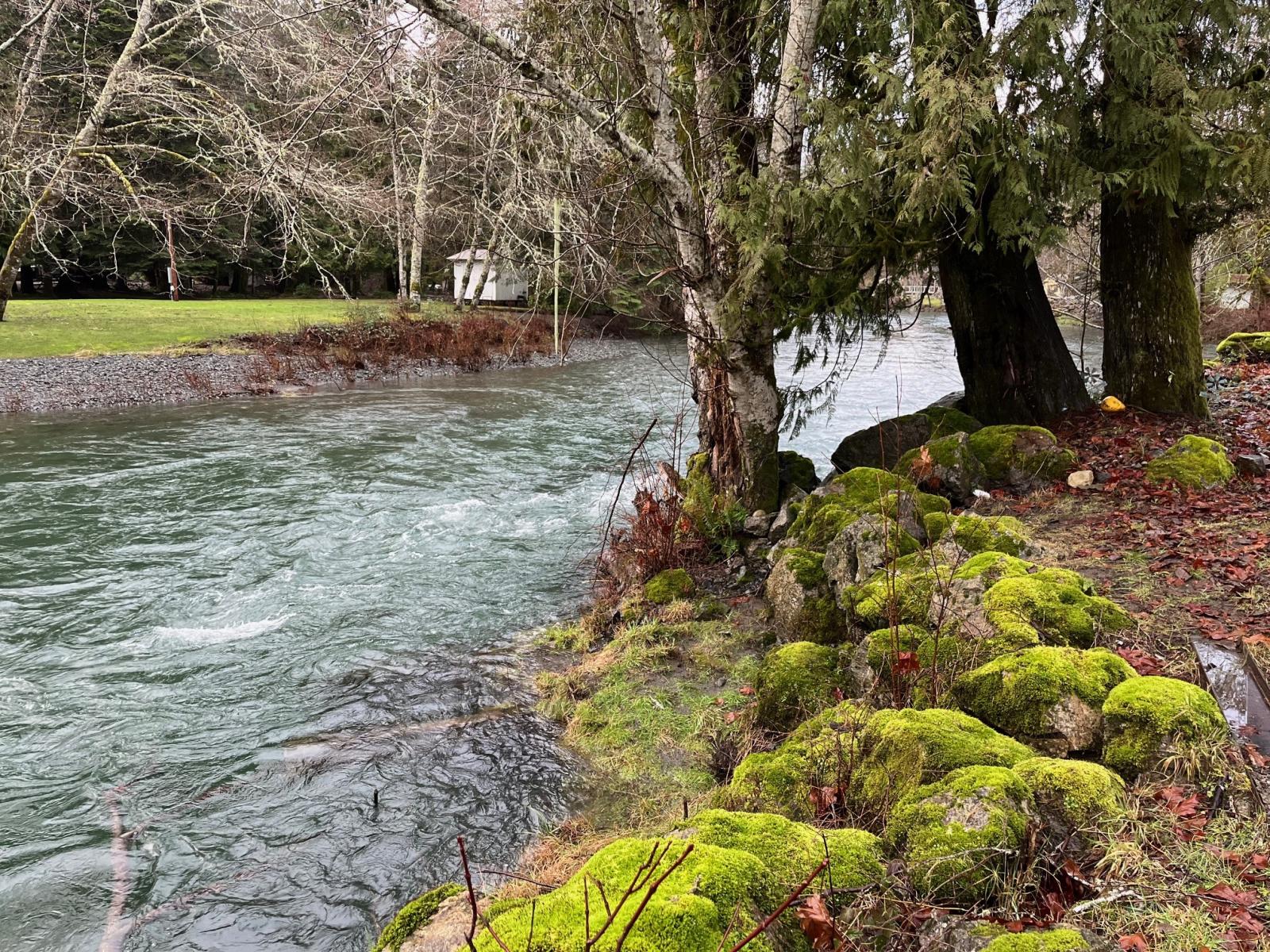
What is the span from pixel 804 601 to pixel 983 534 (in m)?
1.36

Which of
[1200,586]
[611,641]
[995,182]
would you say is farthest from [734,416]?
[1200,586]

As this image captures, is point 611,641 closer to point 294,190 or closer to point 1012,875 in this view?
point 1012,875

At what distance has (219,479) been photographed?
11.4 metres

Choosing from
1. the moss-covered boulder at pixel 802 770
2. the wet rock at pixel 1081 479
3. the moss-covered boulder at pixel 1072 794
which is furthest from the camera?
the wet rock at pixel 1081 479

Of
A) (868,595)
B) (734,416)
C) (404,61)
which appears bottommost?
(868,595)

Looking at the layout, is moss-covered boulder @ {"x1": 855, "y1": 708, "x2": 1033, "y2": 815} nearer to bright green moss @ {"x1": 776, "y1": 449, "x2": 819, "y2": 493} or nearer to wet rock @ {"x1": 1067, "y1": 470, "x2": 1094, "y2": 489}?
wet rock @ {"x1": 1067, "y1": 470, "x2": 1094, "y2": 489}

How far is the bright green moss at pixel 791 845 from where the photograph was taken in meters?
2.54

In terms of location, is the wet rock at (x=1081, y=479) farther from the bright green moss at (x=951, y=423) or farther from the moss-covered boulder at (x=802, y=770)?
the moss-covered boulder at (x=802, y=770)

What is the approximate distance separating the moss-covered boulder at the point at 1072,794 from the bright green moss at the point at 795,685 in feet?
5.43

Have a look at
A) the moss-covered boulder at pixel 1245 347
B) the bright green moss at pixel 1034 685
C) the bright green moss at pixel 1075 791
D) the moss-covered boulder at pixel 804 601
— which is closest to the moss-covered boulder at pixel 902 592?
the moss-covered boulder at pixel 804 601

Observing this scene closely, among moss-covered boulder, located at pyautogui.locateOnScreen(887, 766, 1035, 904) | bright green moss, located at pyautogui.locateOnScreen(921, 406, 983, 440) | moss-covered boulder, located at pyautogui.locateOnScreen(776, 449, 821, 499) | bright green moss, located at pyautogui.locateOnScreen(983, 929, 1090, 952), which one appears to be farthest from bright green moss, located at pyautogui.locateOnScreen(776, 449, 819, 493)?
bright green moss, located at pyautogui.locateOnScreen(983, 929, 1090, 952)

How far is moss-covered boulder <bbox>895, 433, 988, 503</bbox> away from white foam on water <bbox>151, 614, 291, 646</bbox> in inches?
233

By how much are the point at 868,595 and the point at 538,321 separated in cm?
2476

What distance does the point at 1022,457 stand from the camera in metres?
8.02
